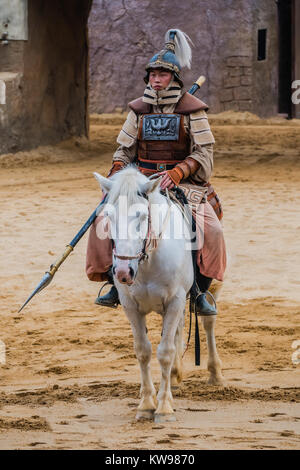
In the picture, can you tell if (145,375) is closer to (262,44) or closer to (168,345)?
(168,345)

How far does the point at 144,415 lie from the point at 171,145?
1733 mm

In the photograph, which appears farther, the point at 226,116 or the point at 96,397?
the point at 226,116

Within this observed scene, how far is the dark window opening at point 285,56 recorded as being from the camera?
25500 mm

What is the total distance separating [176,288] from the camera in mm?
5141

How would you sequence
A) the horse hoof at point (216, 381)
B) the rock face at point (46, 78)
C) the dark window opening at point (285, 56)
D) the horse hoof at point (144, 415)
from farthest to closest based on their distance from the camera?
the dark window opening at point (285, 56)
the rock face at point (46, 78)
the horse hoof at point (216, 381)
the horse hoof at point (144, 415)

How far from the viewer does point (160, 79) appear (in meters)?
5.62

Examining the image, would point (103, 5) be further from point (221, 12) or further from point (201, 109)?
point (201, 109)

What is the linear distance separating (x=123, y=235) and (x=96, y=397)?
142cm

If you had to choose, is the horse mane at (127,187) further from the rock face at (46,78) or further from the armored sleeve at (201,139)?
the rock face at (46,78)

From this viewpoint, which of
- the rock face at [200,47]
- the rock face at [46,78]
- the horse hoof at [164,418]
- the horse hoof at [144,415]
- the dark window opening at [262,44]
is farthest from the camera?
the dark window opening at [262,44]

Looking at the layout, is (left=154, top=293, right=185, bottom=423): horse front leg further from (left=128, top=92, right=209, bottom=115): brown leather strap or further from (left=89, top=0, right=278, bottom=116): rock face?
(left=89, top=0, right=278, bottom=116): rock face

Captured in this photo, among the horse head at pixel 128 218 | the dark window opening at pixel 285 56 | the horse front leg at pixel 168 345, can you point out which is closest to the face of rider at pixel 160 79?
the horse head at pixel 128 218

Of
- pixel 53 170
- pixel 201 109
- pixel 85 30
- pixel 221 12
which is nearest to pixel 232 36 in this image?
pixel 221 12

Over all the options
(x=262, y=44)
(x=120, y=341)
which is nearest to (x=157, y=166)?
(x=120, y=341)
